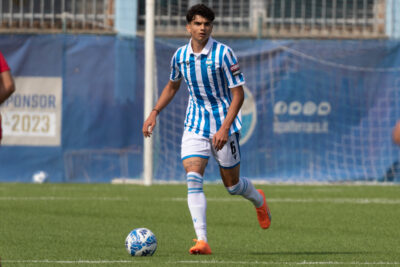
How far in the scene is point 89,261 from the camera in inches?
263

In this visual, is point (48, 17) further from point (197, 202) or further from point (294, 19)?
point (197, 202)

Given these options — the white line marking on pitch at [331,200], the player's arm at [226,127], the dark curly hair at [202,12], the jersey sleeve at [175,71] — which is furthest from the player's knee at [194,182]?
the white line marking on pitch at [331,200]

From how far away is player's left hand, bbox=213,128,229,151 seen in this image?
7203 millimetres

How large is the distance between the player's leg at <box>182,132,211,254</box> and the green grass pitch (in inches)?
7.4

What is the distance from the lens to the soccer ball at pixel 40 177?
15.8 m

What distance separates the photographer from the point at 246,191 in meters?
7.94

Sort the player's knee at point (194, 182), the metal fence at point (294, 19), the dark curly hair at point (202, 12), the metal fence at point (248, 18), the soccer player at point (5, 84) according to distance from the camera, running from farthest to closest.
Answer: the metal fence at point (294, 19)
the metal fence at point (248, 18)
the player's knee at point (194, 182)
the dark curly hair at point (202, 12)
the soccer player at point (5, 84)

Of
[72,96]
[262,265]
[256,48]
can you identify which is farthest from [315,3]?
[262,265]

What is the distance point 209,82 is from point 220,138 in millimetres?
509

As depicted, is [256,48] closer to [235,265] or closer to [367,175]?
[367,175]

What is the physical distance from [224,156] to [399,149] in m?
8.93

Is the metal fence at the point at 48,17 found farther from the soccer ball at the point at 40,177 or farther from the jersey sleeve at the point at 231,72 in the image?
the jersey sleeve at the point at 231,72

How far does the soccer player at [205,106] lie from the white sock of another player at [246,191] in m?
0.09

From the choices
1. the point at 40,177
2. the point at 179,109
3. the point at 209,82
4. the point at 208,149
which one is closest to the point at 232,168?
the point at 208,149
